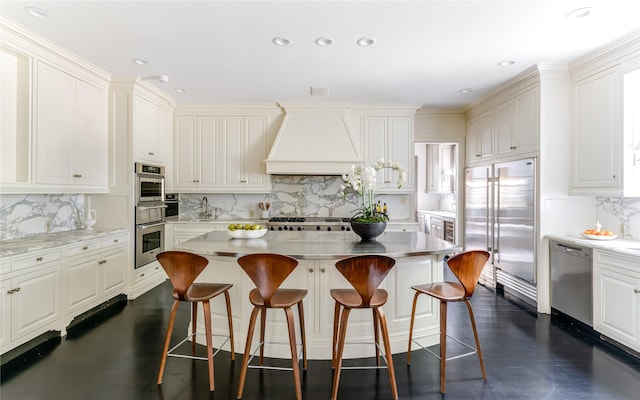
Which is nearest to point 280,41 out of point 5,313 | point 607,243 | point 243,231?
point 243,231

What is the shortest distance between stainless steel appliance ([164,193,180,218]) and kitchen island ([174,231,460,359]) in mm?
2722

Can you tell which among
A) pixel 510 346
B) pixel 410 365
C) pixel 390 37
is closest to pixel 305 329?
pixel 410 365

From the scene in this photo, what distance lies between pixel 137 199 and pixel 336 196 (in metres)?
2.98

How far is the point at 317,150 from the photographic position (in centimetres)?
517

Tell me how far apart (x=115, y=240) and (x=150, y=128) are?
165 centimetres

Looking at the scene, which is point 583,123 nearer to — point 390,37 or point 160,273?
point 390,37

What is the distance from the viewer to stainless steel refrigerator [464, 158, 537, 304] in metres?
3.90

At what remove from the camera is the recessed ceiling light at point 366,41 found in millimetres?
3079

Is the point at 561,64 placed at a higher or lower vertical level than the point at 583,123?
higher

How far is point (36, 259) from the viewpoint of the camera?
9.30 feet

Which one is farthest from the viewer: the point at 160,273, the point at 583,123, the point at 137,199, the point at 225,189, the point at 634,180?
the point at 225,189

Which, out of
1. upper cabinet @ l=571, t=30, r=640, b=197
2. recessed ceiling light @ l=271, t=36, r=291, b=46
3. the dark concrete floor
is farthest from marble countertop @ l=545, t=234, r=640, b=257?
recessed ceiling light @ l=271, t=36, r=291, b=46

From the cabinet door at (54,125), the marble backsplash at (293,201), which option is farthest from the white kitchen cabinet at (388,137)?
the cabinet door at (54,125)

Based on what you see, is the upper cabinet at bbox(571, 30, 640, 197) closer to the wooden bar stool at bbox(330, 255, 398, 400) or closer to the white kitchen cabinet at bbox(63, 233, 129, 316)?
the wooden bar stool at bbox(330, 255, 398, 400)
